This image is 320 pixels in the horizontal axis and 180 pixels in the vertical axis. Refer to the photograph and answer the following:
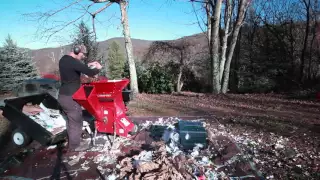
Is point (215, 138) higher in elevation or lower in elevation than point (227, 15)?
lower

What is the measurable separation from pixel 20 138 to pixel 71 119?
3.58ft

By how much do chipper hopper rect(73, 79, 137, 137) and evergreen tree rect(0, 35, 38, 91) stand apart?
14.1 metres

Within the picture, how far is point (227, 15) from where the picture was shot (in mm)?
12086

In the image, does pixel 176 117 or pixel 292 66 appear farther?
pixel 292 66

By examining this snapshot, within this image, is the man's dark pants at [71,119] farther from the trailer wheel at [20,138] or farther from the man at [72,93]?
the trailer wheel at [20,138]

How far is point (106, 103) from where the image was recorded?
4.12 m

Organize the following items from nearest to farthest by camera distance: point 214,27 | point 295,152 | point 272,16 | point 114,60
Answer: point 295,152 < point 214,27 < point 272,16 < point 114,60

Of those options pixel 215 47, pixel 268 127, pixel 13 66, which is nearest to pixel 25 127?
pixel 268 127

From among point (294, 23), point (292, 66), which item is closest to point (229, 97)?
point (292, 66)

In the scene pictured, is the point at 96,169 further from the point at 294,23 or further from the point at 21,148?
the point at 294,23

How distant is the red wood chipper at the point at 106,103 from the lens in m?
3.90

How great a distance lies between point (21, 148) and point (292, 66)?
14.7 metres

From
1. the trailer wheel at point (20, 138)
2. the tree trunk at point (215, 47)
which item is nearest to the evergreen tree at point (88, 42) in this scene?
the tree trunk at point (215, 47)

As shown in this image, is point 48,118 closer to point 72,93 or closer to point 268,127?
point 72,93
